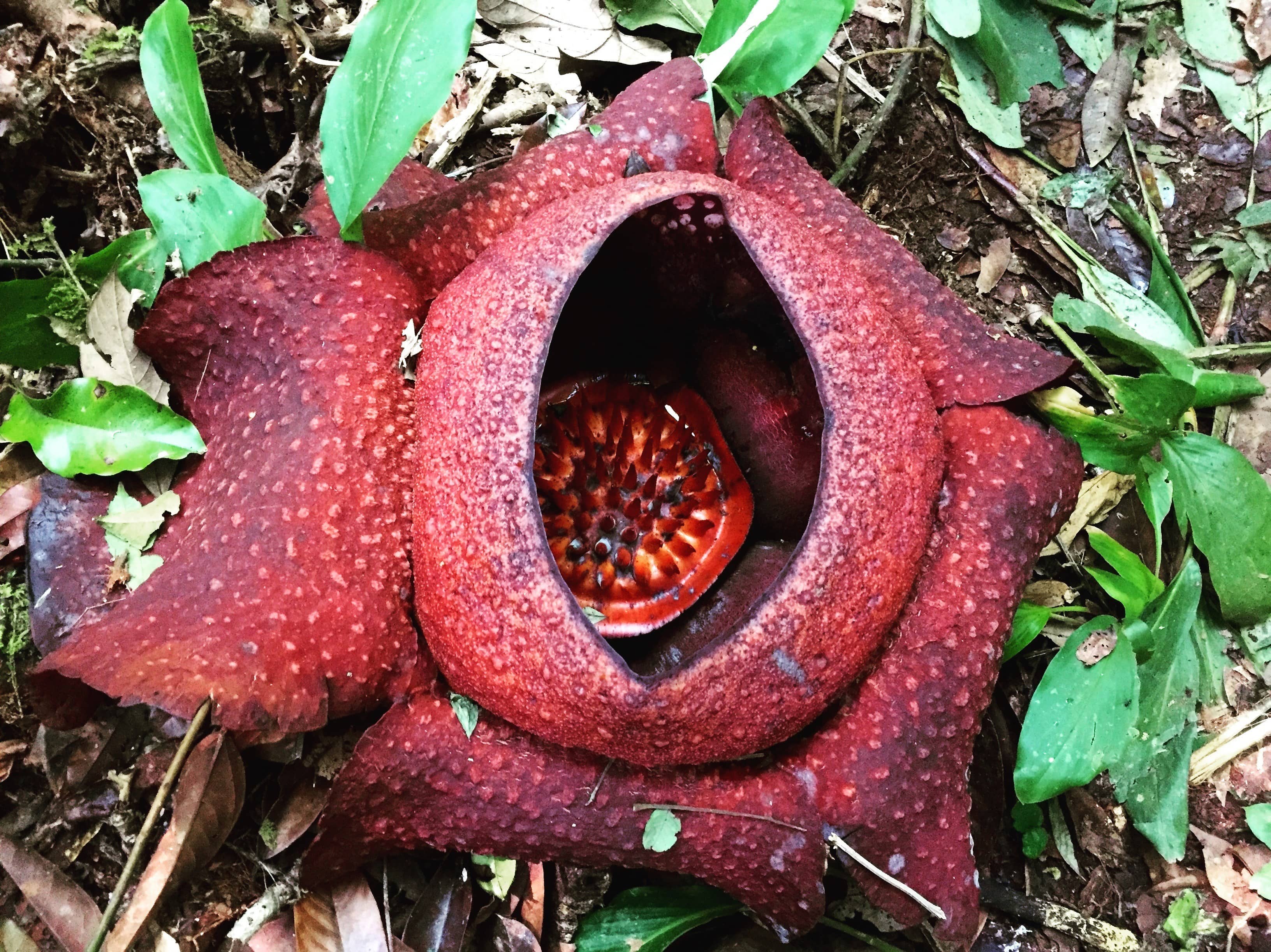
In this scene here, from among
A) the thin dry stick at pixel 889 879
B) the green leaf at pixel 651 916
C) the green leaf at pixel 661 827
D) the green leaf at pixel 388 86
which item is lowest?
the green leaf at pixel 651 916

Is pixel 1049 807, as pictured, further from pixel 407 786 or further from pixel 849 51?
pixel 849 51

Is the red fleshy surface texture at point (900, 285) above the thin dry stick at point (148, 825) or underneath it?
above

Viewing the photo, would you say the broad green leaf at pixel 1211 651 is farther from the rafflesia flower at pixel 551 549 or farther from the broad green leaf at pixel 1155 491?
the rafflesia flower at pixel 551 549

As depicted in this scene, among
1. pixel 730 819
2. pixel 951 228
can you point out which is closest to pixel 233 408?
pixel 730 819

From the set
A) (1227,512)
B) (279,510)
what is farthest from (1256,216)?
(279,510)

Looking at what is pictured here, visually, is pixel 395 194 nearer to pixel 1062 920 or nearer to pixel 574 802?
pixel 574 802

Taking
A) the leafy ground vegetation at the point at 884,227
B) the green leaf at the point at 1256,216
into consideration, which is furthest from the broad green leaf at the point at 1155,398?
the green leaf at the point at 1256,216
